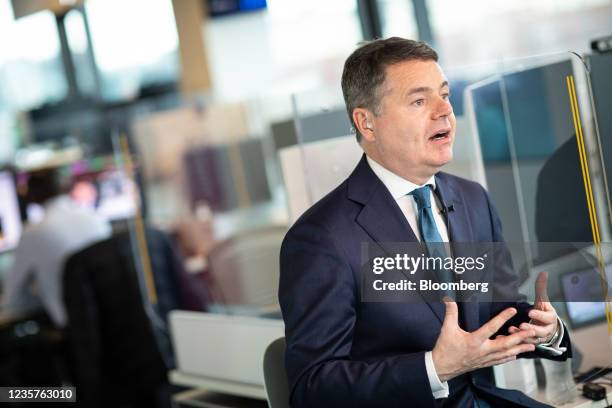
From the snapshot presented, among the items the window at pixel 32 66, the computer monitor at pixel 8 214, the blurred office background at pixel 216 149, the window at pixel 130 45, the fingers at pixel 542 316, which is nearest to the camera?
the fingers at pixel 542 316

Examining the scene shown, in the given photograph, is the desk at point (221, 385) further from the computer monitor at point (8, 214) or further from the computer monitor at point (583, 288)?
the computer monitor at point (8, 214)

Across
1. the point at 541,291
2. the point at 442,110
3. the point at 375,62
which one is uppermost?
the point at 375,62

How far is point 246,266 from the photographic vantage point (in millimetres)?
4145

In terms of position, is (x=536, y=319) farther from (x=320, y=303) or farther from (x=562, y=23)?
(x=562, y=23)

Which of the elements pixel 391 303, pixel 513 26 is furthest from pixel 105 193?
pixel 391 303

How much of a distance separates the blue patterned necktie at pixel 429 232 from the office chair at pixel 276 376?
41 cm

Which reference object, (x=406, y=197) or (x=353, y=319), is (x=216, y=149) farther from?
(x=353, y=319)

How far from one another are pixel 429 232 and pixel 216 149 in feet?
11.4

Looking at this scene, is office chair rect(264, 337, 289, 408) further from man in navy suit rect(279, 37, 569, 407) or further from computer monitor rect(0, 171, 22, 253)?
computer monitor rect(0, 171, 22, 253)

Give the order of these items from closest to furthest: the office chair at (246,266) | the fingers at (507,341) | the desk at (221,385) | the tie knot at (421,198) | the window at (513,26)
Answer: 1. the fingers at (507,341)
2. the tie knot at (421,198)
3. the desk at (221,385)
4. the office chair at (246,266)
5. the window at (513,26)

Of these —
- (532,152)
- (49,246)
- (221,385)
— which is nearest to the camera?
(532,152)

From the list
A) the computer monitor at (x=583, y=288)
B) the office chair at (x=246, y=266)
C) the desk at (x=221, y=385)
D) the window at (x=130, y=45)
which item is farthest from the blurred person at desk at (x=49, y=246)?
the computer monitor at (x=583, y=288)

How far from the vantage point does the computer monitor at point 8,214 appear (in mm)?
6062

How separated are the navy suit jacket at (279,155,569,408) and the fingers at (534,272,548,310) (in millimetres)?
84
